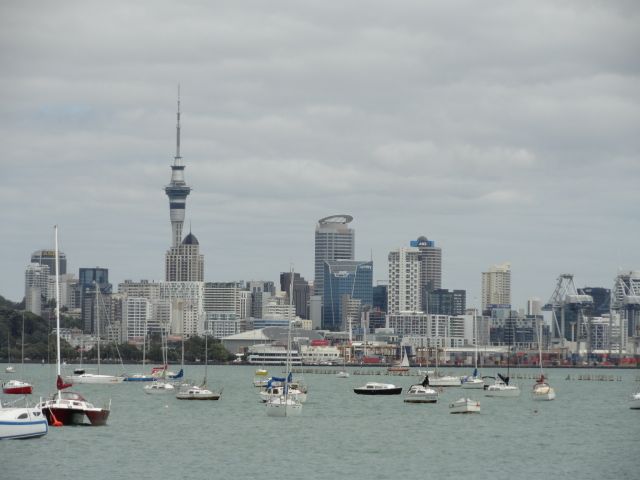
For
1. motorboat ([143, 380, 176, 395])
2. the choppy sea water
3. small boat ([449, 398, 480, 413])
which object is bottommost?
the choppy sea water

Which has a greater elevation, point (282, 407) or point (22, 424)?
point (22, 424)

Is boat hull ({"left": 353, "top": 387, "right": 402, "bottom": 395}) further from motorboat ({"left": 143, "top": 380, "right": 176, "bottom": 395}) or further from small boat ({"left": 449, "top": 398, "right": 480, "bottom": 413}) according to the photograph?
small boat ({"left": 449, "top": 398, "right": 480, "bottom": 413})

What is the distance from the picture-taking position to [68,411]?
296 ft

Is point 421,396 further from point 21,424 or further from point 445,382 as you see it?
point 21,424

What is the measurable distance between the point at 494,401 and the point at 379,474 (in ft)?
235

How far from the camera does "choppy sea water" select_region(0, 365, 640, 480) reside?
244 ft

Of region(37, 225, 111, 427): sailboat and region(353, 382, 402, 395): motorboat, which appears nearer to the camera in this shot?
region(37, 225, 111, 427): sailboat

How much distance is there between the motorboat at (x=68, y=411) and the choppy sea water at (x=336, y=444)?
1.08 meters

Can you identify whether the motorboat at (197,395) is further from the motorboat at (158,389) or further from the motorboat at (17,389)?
the motorboat at (17,389)

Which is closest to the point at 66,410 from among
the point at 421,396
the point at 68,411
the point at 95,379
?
the point at 68,411

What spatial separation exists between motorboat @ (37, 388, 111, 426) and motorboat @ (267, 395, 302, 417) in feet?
→ 64.4

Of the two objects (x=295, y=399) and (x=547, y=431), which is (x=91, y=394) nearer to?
(x=295, y=399)

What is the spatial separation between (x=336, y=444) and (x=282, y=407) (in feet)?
70.3

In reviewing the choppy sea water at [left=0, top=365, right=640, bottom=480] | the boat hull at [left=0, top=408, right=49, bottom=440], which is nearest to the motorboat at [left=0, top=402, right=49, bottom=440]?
the boat hull at [left=0, top=408, right=49, bottom=440]
